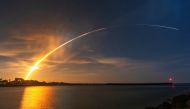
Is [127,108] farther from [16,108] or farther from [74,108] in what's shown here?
[16,108]

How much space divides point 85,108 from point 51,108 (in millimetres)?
8647

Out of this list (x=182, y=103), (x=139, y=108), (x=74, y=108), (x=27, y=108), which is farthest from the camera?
(x=27, y=108)

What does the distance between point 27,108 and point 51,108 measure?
7511mm

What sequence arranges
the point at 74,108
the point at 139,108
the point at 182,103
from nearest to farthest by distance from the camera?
the point at 182,103
the point at 139,108
the point at 74,108

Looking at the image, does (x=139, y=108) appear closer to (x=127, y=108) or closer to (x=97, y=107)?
(x=127, y=108)

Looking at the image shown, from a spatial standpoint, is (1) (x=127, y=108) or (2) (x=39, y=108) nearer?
(1) (x=127, y=108)

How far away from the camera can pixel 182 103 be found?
159 feet

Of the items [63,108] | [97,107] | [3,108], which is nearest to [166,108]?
[97,107]

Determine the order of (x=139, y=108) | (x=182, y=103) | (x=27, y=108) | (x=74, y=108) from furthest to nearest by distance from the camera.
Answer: (x=27, y=108) < (x=74, y=108) < (x=139, y=108) < (x=182, y=103)

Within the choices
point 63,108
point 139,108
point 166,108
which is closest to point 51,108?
point 63,108

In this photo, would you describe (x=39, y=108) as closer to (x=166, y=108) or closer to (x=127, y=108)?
(x=127, y=108)

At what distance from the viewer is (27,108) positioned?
7706 centimetres

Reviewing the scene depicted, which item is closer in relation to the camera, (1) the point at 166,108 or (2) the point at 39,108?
(1) the point at 166,108

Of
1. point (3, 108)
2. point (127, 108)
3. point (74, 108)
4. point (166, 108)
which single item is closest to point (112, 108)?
point (127, 108)
